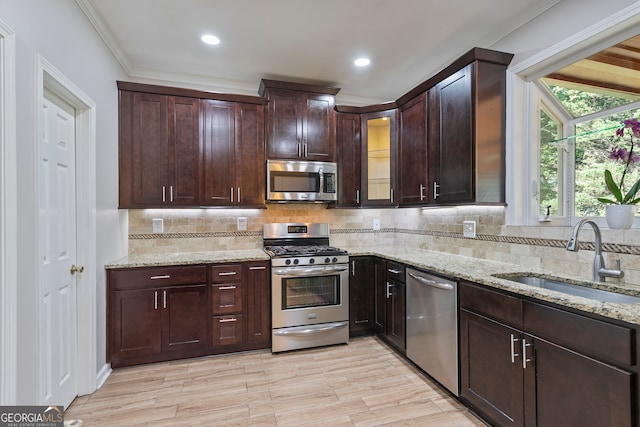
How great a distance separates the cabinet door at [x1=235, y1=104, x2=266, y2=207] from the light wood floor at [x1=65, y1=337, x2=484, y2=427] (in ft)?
5.21

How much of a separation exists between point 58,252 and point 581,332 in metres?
2.99

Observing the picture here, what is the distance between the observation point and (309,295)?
10.5 feet

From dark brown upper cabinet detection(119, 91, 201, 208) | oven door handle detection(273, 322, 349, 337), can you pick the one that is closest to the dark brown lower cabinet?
oven door handle detection(273, 322, 349, 337)

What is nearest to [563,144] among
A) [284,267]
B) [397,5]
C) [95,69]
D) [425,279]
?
[425,279]

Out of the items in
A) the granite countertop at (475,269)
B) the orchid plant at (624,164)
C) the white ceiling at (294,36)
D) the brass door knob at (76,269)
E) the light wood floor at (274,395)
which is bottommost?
the light wood floor at (274,395)

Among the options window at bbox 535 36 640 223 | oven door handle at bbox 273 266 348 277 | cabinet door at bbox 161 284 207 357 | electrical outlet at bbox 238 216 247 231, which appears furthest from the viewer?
electrical outlet at bbox 238 216 247 231

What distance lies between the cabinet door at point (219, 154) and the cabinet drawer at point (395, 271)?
5.71 ft

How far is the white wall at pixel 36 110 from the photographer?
156 centimetres

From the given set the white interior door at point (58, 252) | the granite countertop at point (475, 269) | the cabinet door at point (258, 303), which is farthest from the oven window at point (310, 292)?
the white interior door at point (58, 252)

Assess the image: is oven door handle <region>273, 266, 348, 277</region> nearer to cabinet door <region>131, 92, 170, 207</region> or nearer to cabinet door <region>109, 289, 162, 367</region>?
cabinet door <region>109, 289, 162, 367</region>

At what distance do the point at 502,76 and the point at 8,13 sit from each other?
3.10 metres

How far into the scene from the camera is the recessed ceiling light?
8.84ft

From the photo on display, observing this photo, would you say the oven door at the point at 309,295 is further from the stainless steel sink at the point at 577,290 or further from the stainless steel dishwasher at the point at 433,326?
the stainless steel sink at the point at 577,290

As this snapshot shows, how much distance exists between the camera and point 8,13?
148cm
